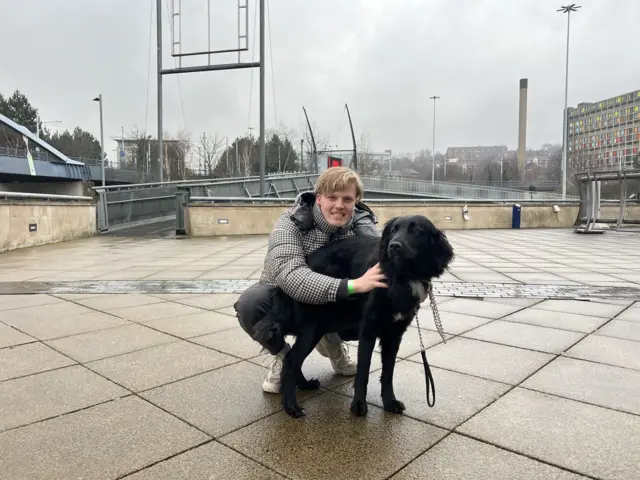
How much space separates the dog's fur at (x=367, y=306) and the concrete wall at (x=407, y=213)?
13297 millimetres

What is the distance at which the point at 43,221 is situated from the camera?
1368 centimetres

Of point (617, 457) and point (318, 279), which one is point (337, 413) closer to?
point (318, 279)

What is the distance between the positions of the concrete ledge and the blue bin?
1696 centimetres

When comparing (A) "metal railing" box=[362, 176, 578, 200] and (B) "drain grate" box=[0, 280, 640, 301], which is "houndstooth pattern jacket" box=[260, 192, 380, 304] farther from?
(A) "metal railing" box=[362, 176, 578, 200]

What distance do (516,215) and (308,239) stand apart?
20.2 metres

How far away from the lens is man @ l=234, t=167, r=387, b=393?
2.75m

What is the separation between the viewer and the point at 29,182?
202 feet

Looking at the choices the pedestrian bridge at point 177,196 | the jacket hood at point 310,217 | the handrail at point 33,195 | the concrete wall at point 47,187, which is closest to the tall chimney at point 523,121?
the concrete wall at point 47,187

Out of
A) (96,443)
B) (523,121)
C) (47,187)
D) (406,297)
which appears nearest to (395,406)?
(406,297)

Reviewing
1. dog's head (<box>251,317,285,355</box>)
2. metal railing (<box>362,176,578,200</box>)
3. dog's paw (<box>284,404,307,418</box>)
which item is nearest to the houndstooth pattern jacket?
dog's head (<box>251,317,285,355</box>)

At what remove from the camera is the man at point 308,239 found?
275 centimetres

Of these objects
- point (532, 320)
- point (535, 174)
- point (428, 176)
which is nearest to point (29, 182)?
point (428, 176)

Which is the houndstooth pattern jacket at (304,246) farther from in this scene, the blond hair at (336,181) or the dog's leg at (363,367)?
the dog's leg at (363,367)

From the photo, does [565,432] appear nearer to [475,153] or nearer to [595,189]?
[595,189]
